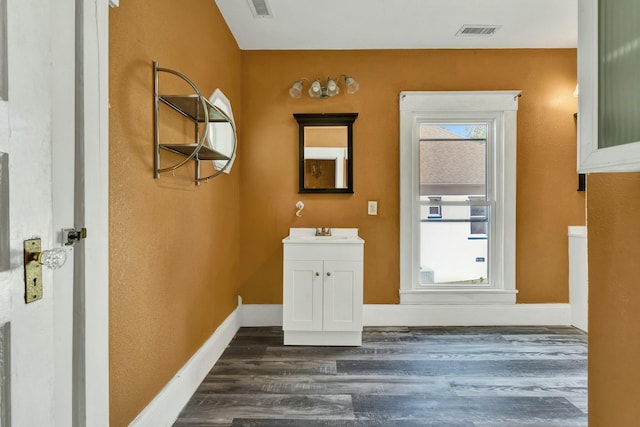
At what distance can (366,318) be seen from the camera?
338cm

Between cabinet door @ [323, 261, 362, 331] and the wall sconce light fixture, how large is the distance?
60.3 inches

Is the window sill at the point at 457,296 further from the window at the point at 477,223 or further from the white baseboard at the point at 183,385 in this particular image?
the white baseboard at the point at 183,385

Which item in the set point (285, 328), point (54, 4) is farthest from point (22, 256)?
point (285, 328)

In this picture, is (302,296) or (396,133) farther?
(396,133)

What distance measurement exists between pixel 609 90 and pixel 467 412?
1.75 m

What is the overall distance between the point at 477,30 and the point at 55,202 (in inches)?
128

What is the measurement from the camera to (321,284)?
2.90m

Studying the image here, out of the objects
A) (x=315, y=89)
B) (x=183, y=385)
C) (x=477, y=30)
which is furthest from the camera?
(x=315, y=89)

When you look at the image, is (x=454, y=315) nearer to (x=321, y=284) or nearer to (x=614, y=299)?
(x=321, y=284)

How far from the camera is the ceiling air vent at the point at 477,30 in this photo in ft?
9.81

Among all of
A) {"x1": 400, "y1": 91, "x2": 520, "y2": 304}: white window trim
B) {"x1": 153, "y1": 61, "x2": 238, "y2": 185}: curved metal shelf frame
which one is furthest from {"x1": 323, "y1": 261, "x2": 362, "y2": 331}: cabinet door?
{"x1": 153, "y1": 61, "x2": 238, "y2": 185}: curved metal shelf frame

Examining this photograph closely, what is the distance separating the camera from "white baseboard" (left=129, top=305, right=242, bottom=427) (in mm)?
1644

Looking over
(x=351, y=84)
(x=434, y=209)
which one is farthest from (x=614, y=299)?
(x=351, y=84)

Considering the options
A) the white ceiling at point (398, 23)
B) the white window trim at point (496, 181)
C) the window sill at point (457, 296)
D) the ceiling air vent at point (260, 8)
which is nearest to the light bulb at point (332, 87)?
the white ceiling at point (398, 23)
